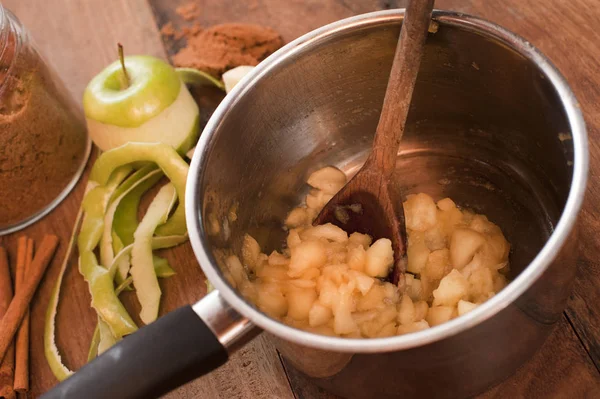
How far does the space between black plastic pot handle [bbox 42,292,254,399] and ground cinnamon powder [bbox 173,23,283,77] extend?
0.69 metres

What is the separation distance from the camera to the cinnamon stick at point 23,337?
968 millimetres

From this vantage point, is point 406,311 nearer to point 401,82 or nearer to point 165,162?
point 401,82

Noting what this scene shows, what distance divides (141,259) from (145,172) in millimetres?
196

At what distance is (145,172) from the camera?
3.73 feet

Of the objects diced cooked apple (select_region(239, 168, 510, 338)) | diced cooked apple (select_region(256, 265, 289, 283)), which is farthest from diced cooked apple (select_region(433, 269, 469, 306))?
diced cooked apple (select_region(256, 265, 289, 283))

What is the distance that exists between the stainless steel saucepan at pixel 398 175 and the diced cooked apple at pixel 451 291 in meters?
0.09

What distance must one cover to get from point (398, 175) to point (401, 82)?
29 centimetres

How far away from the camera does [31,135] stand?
43.4 inches

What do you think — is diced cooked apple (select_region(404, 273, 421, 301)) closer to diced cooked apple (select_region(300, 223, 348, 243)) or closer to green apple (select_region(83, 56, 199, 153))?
diced cooked apple (select_region(300, 223, 348, 243))

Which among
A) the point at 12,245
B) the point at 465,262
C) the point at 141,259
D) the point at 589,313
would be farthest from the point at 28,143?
the point at 589,313

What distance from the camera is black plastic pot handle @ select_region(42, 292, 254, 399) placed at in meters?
0.60

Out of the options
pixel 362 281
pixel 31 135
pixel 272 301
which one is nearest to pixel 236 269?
pixel 272 301

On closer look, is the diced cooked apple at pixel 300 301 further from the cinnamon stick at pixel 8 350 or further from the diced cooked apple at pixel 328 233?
the cinnamon stick at pixel 8 350

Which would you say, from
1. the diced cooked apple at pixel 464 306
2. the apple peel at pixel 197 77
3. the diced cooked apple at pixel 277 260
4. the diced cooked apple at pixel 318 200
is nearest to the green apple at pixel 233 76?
the apple peel at pixel 197 77
